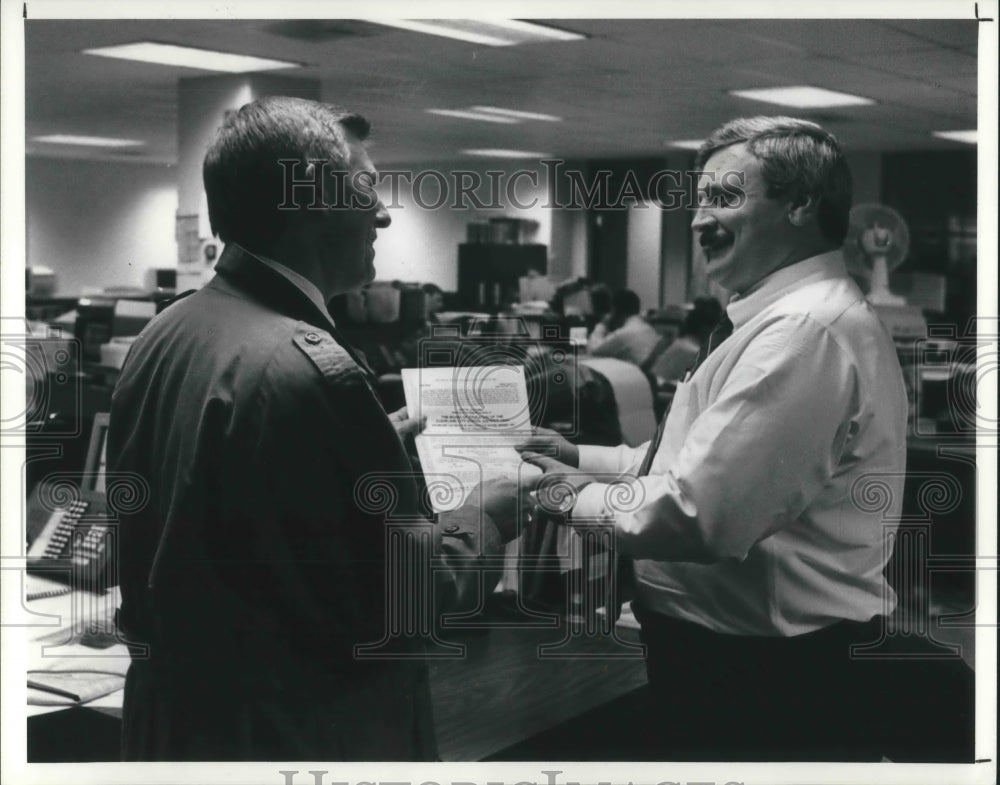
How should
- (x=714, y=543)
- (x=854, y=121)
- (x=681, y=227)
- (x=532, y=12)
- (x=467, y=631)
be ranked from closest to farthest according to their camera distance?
(x=714, y=543), (x=532, y=12), (x=467, y=631), (x=854, y=121), (x=681, y=227)

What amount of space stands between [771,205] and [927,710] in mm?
999

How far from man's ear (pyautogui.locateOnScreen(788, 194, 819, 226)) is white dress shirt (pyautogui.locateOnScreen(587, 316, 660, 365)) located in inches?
211

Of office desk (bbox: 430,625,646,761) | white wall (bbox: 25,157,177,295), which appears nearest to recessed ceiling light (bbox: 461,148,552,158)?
white wall (bbox: 25,157,177,295)

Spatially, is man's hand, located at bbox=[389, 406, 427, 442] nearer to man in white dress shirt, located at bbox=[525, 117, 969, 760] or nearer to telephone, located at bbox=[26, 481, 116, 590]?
man in white dress shirt, located at bbox=[525, 117, 969, 760]

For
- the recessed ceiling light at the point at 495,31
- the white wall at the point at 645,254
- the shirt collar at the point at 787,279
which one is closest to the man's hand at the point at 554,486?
the shirt collar at the point at 787,279

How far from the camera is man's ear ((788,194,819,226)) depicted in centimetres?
184

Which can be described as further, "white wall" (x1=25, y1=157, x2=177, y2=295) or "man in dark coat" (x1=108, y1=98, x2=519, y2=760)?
"white wall" (x1=25, y1=157, x2=177, y2=295)

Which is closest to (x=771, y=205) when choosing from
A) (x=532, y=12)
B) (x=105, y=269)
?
(x=532, y=12)

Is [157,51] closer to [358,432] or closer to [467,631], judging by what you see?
[467,631]

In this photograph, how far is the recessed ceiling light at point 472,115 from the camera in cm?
768

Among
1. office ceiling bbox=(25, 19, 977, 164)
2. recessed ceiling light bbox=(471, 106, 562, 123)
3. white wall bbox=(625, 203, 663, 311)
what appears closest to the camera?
office ceiling bbox=(25, 19, 977, 164)

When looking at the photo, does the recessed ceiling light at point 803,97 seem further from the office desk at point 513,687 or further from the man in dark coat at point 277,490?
the man in dark coat at point 277,490

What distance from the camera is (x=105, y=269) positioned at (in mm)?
14891

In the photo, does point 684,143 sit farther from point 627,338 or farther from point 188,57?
point 188,57
